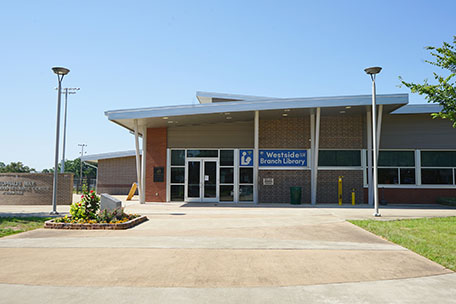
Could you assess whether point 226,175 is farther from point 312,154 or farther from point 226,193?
point 312,154

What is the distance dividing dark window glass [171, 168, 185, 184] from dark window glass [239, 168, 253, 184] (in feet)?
10.7

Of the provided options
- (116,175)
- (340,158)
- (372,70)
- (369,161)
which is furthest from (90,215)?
(116,175)

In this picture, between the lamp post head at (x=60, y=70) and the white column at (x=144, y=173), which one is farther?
the white column at (x=144, y=173)

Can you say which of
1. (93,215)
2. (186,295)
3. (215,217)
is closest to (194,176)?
(215,217)

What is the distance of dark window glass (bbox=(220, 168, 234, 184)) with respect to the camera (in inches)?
834

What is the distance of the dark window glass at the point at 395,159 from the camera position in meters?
21.1

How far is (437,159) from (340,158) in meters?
5.41

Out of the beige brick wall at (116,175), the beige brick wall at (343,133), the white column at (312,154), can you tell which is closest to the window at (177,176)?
the white column at (312,154)

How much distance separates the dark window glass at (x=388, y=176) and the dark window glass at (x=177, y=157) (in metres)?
11.0

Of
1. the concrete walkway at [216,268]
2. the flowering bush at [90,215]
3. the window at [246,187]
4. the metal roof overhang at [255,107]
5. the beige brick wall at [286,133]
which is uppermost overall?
the metal roof overhang at [255,107]

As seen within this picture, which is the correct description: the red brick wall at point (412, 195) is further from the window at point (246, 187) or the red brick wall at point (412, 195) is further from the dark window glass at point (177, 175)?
the dark window glass at point (177, 175)

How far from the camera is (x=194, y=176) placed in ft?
70.0

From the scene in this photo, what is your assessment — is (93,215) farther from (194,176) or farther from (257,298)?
(194,176)

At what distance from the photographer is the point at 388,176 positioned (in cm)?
2109
